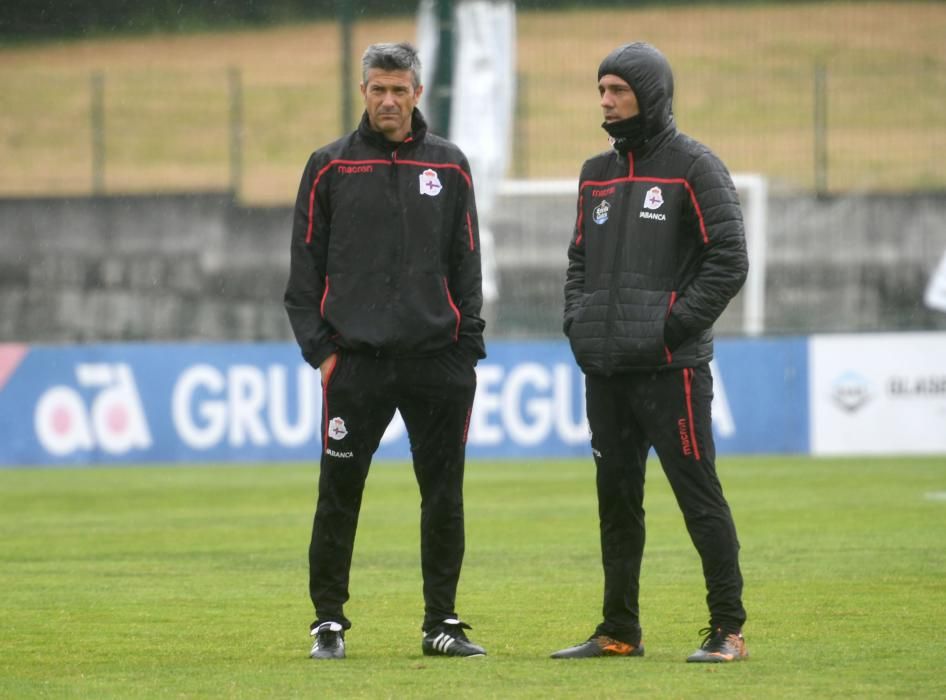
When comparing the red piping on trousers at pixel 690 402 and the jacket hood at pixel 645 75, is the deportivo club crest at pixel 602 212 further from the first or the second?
the red piping on trousers at pixel 690 402

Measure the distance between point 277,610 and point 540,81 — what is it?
1620 cm

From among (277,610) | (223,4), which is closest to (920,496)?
(277,610)

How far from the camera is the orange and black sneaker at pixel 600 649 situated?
6738 millimetres

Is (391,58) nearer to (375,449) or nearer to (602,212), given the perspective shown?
(602,212)

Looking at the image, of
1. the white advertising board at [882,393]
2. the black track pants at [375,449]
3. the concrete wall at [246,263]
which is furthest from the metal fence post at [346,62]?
the black track pants at [375,449]

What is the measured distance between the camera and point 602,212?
6.75 meters

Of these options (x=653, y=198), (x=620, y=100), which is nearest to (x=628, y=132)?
(x=620, y=100)

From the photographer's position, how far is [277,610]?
8.25 m

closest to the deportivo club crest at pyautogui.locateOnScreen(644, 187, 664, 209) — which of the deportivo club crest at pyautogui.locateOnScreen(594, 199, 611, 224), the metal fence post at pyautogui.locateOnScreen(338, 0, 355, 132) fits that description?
the deportivo club crest at pyautogui.locateOnScreen(594, 199, 611, 224)

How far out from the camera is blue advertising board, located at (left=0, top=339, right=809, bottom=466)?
57.6 ft

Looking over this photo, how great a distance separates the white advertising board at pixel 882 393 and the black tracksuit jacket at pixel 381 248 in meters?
11.6

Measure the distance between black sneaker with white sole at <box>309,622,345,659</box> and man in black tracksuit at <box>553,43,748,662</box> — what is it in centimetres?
79

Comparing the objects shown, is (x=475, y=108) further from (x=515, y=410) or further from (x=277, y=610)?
(x=277, y=610)

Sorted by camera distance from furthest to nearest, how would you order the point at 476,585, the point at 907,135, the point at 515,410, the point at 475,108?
the point at 907,135 < the point at 475,108 < the point at 515,410 < the point at 476,585
